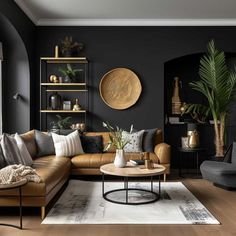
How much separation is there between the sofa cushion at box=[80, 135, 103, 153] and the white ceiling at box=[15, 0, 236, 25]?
224 cm

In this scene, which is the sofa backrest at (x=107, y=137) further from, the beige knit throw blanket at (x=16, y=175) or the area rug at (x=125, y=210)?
the beige knit throw blanket at (x=16, y=175)

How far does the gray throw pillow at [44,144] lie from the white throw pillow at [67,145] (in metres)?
0.13

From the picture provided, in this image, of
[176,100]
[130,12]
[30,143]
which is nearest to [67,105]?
[30,143]

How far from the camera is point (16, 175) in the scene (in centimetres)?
338

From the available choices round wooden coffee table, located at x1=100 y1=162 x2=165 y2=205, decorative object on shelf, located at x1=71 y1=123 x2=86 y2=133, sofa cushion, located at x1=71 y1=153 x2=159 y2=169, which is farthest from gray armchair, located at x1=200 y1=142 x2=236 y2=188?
decorative object on shelf, located at x1=71 y1=123 x2=86 y2=133

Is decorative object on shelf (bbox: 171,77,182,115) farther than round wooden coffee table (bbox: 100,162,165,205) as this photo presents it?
Yes

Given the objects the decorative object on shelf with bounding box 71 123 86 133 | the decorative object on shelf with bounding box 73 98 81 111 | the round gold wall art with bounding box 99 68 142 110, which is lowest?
the decorative object on shelf with bounding box 71 123 86 133

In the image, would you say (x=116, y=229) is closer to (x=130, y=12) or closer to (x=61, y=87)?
(x=61, y=87)

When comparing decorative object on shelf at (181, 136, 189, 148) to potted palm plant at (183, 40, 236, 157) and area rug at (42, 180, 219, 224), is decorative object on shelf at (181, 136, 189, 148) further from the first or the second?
area rug at (42, 180, 219, 224)

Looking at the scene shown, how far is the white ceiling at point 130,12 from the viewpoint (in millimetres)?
5348

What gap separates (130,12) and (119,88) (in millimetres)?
1434

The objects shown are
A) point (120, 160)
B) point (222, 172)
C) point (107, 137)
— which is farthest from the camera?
point (107, 137)

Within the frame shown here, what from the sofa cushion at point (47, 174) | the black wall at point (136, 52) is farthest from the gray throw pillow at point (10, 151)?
the black wall at point (136, 52)

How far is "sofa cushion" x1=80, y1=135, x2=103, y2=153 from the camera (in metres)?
5.74
